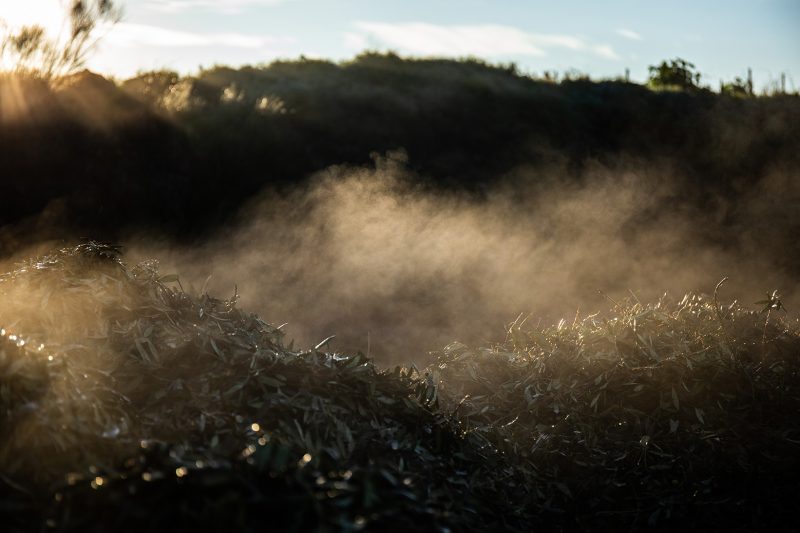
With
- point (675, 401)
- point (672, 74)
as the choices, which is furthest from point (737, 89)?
point (675, 401)

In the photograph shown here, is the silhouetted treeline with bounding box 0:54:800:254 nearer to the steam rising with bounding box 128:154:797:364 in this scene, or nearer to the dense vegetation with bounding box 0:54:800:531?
the dense vegetation with bounding box 0:54:800:531

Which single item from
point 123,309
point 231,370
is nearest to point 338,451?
point 231,370

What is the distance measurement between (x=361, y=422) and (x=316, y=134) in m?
7.78

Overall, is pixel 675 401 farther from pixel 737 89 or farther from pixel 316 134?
pixel 737 89

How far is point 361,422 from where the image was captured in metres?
3.21

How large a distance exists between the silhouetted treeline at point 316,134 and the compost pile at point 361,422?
476cm

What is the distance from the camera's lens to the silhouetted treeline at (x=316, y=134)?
8.40 m

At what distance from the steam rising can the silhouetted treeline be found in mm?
395

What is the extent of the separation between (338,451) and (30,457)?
1115mm

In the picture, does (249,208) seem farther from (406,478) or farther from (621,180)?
(406,478)

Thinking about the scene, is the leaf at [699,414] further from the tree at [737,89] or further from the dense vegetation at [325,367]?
the tree at [737,89]

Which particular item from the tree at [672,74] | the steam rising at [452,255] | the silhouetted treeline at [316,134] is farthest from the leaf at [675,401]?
the tree at [672,74]

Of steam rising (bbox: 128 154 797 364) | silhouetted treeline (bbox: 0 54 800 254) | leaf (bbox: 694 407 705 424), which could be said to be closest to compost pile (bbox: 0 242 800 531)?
leaf (bbox: 694 407 705 424)

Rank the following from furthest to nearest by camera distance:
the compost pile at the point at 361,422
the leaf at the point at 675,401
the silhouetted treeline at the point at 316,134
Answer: the silhouetted treeline at the point at 316,134
the leaf at the point at 675,401
the compost pile at the point at 361,422
